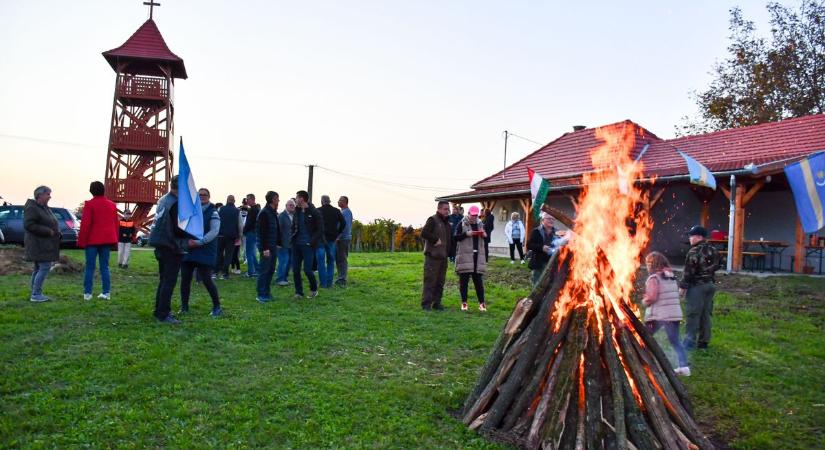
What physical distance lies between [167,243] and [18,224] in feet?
50.1

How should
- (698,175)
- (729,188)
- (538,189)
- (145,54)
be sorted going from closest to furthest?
(538,189) < (698,175) < (729,188) < (145,54)

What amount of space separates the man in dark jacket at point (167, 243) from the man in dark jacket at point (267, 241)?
1970 mm

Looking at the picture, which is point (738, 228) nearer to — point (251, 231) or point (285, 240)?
point (285, 240)

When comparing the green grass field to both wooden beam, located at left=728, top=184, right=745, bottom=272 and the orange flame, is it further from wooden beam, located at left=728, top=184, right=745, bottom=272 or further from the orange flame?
wooden beam, located at left=728, top=184, right=745, bottom=272

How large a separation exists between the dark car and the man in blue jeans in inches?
439

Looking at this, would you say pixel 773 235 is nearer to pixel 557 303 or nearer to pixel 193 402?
pixel 557 303

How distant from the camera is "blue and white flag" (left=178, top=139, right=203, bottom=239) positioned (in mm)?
7016

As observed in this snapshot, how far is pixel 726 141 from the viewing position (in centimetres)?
1880

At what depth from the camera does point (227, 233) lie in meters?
12.0

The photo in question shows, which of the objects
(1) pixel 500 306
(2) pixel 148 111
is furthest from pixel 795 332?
(2) pixel 148 111

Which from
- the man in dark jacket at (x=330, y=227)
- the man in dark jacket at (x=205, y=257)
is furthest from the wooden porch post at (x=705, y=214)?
the man in dark jacket at (x=205, y=257)

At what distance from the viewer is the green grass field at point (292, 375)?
4148 millimetres

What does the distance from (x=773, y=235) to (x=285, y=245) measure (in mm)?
14075

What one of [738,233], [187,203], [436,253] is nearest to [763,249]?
[738,233]
